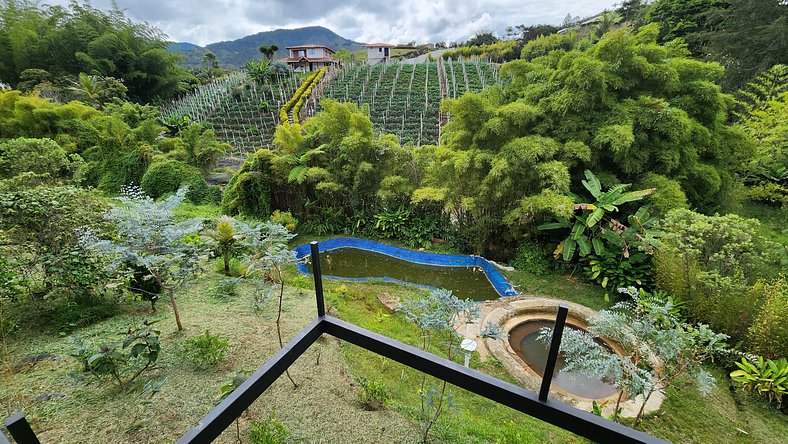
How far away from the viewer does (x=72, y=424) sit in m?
1.95

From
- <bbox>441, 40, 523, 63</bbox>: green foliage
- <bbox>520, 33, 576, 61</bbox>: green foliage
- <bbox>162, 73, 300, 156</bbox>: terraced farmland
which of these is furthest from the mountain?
<bbox>520, 33, 576, 61</bbox>: green foliage

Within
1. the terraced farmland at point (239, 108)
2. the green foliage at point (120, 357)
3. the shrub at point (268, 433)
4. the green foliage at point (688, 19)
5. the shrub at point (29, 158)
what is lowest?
the shrub at point (268, 433)

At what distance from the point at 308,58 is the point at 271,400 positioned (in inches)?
1226

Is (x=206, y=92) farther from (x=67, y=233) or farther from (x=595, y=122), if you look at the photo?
(x=595, y=122)

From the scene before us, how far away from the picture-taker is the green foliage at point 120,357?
2121 mm

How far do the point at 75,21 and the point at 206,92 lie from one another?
599cm

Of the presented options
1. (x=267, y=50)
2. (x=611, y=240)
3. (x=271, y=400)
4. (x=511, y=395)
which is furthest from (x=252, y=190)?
(x=267, y=50)

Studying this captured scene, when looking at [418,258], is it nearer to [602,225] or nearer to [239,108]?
[602,225]

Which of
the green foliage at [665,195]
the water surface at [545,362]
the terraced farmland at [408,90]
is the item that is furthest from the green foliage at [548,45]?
the water surface at [545,362]

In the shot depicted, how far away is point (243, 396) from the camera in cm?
103

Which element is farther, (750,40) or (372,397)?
(750,40)

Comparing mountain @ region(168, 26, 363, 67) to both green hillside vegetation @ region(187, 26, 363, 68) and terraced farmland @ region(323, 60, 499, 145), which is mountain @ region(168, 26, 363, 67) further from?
terraced farmland @ region(323, 60, 499, 145)

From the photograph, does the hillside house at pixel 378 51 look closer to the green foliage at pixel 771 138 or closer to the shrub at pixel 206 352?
the green foliage at pixel 771 138

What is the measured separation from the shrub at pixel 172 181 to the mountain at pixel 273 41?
230 feet
